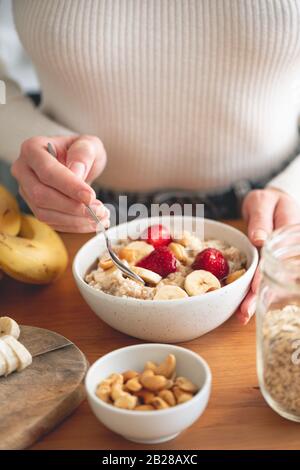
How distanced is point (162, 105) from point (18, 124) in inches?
10.7

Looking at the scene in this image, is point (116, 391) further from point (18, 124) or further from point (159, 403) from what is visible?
point (18, 124)

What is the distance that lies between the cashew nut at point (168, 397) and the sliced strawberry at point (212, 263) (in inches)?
9.4

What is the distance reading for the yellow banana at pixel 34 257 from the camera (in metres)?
0.95

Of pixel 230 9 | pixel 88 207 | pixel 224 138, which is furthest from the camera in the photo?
pixel 224 138

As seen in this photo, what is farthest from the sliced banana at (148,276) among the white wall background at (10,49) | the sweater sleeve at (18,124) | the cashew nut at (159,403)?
the white wall background at (10,49)

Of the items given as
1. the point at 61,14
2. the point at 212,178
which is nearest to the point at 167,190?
the point at 212,178

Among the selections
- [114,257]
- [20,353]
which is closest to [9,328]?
[20,353]

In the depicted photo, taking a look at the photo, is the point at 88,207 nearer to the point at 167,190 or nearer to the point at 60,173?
the point at 60,173

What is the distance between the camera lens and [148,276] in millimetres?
866

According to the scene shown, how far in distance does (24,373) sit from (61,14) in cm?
60

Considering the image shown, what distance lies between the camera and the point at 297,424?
702 millimetres

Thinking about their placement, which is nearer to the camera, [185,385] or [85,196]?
[185,385]

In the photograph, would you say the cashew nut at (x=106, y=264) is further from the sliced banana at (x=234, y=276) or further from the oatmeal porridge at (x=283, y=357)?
the oatmeal porridge at (x=283, y=357)
